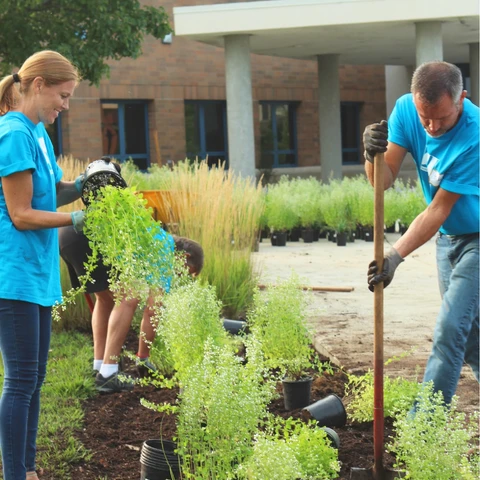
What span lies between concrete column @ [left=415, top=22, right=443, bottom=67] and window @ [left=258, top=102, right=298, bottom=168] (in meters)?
7.47

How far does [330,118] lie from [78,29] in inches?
396

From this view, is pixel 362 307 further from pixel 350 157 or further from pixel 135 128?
pixel 350 157

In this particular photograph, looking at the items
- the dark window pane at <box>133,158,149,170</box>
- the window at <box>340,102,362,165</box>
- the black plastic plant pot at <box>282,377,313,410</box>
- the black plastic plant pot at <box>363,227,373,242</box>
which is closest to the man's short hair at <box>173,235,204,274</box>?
the black plastic plant pot at <box>282,377,313,410</box>

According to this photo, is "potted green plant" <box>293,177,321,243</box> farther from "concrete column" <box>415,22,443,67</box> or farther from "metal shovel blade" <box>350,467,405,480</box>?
"metal shovel blade" <box>350,467,405,480</box>

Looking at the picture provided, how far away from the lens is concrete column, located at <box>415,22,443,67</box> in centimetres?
1825

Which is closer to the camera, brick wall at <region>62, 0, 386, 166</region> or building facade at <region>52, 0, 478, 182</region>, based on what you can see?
brick wall at <region>62, 0, 386, 166</region>

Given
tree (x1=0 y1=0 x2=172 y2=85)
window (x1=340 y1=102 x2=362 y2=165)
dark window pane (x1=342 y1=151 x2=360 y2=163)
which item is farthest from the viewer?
dark window pane (x1=342 y1=151 x2=360 y2=163)

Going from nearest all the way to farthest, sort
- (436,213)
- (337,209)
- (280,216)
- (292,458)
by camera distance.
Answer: (292,458), (436,213), (280,216), (337,209)

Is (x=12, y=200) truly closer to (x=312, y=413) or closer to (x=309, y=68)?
(x=312, y=413)

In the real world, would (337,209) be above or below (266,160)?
below

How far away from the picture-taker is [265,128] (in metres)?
25.5

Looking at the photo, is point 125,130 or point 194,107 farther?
point 194,107

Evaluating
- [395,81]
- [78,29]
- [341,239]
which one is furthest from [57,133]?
[395,81]

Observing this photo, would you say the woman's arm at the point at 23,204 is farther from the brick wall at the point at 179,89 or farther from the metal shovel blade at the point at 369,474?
the brick wall at the point at 179,89
